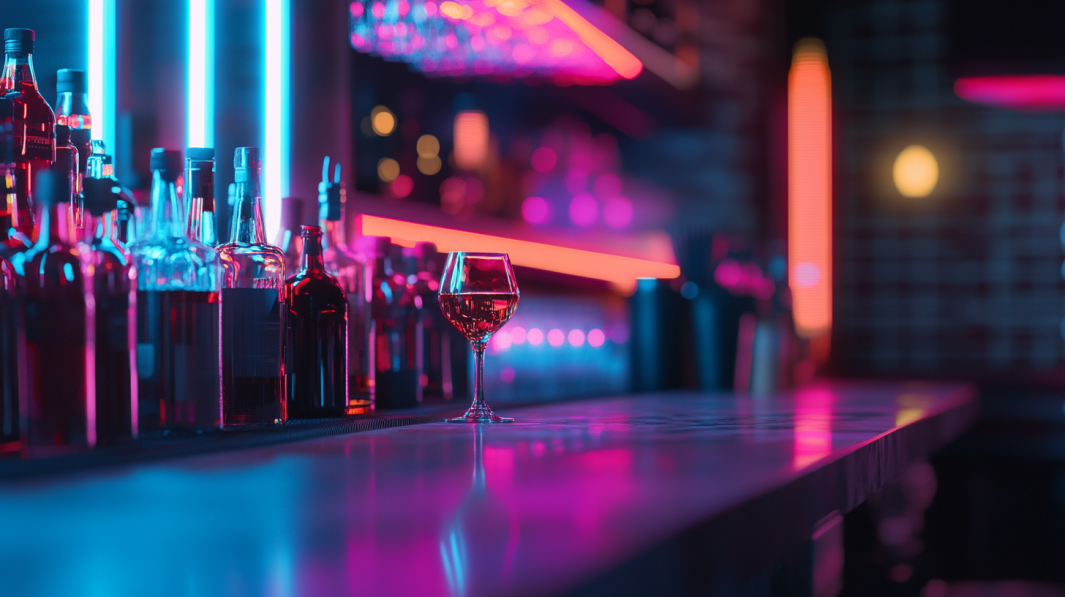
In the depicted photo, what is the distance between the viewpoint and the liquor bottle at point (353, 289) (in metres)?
1.27

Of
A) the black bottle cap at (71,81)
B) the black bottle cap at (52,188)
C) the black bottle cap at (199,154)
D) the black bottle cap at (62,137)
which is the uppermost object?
the black bottle cap at (71,81)

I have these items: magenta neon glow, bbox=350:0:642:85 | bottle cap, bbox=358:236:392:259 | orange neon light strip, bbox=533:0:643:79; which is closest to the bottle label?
bottle cap, bbox=358:236:392:259

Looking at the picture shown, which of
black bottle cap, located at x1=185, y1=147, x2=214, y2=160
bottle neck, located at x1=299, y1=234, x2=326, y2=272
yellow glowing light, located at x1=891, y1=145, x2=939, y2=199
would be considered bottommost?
bottle neck, located at x1=299, y1=234, x2=326, y2=272

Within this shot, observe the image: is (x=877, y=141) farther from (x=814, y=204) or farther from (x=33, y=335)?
(x=33, y=335)

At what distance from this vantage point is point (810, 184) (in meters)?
4.39

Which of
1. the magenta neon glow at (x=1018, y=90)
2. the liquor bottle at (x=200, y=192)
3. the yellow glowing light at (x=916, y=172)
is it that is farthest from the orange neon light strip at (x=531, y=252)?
the yellow glowing light at (x=916, y=172)

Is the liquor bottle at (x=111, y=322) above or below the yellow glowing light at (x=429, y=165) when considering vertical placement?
below

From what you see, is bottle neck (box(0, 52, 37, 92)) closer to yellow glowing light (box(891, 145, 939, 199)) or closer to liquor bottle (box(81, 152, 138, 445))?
liquor bottle (box(81, 152, 138, 445))

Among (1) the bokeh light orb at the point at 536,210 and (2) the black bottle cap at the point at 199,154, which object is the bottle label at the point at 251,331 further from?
(1) the bokeh light orb at the point at 536,210

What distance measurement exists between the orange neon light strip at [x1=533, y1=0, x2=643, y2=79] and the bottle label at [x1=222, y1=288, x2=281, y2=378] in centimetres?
123

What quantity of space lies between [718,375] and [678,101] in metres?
1.29

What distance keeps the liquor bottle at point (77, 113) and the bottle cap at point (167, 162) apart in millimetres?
88

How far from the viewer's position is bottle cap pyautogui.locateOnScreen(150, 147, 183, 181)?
996mm

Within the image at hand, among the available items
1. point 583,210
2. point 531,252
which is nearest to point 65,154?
point 531,252
